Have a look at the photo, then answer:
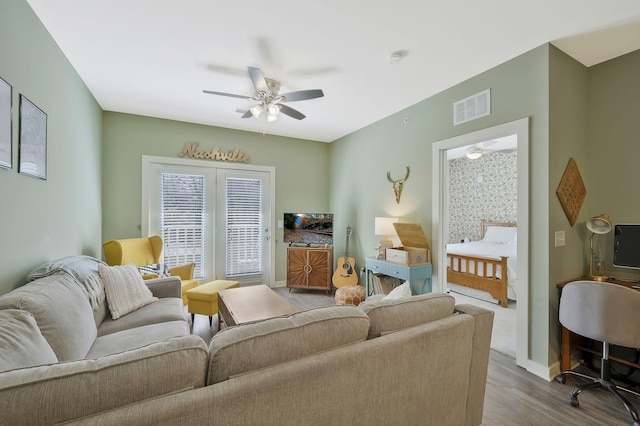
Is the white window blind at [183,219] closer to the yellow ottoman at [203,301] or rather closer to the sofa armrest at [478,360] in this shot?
the yellow ottoman at [203,301]

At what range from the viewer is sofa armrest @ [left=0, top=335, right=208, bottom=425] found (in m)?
0.65

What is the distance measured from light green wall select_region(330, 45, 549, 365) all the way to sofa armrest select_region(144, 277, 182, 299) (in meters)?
2.74

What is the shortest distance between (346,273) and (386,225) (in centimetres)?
118

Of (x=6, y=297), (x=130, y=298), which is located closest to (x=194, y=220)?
(x=130, y=298)

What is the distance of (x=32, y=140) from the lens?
1.88 metres

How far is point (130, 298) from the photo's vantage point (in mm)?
2287

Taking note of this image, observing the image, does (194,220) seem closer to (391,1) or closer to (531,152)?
(391,1)

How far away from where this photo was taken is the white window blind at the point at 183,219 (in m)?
4.10

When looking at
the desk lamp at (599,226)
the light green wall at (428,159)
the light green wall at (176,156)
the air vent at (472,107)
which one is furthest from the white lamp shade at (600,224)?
the light green wall at (176,156)

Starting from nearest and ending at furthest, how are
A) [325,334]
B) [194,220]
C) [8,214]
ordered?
[325,334] < [8,214] < [194,220]

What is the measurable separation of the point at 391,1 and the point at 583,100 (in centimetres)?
208

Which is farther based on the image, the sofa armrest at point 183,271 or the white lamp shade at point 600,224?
the sofa armrest at point 183,271

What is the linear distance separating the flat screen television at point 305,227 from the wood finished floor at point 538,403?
2.84 meters

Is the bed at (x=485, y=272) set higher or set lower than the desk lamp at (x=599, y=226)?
lower
